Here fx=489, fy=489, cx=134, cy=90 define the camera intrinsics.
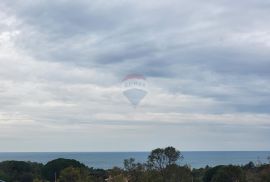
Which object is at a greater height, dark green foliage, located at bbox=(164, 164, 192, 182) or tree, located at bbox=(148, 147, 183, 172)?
tree, located at bbox=(148, 147, 183, 172)

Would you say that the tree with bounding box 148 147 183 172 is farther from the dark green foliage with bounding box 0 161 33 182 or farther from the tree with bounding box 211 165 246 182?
the dark green foliage with bounding box 0 161 33 182

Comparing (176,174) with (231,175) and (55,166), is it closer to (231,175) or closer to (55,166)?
(231,175)

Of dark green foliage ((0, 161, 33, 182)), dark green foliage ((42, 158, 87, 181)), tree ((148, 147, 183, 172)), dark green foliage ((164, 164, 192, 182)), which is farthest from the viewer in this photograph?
dark green foliage ((0, 161, 33, 182))

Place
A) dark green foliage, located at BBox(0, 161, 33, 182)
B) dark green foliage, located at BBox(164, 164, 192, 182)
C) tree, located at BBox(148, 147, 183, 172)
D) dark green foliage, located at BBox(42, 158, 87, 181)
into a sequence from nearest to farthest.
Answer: dark green foliage, located at BBox(164, 164, 192, 182) → tree, located at BBox(148, 147, 183, 172) → dark green foliage, located at BBox(42, 158, 87, 181) → dark green foliage, located at BBox(0, 161, 33, 182)

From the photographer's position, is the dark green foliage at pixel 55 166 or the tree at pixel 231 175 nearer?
the tree at pixel 231 175

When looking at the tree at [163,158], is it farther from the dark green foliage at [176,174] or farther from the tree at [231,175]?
the tree at [231,175]

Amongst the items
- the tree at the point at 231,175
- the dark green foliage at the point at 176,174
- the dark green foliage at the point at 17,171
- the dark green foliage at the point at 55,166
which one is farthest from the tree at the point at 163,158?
the dark green foliage at the point at 17,171

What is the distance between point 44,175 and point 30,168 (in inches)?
311

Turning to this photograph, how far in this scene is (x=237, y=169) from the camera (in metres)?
49.8

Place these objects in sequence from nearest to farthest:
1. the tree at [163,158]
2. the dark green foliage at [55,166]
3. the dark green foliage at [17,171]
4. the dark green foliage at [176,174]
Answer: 1. the dark green foliage at [176,174]
2. the tree at [163,158]
3. the dark green foliage at [55,166]
4. the dark green foliage at [17,171]

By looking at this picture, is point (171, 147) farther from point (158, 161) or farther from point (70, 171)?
point (70, 171)

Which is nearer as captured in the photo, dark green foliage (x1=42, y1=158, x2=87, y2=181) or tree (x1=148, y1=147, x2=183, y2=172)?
tree (x1=148, y1=147, x2=183, y2=172)

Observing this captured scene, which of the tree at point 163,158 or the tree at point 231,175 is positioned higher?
the tree at point 163,158

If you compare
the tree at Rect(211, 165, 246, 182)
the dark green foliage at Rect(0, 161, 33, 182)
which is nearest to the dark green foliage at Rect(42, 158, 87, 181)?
the dark green foliage at Rect(0, 161, 33, 182)
